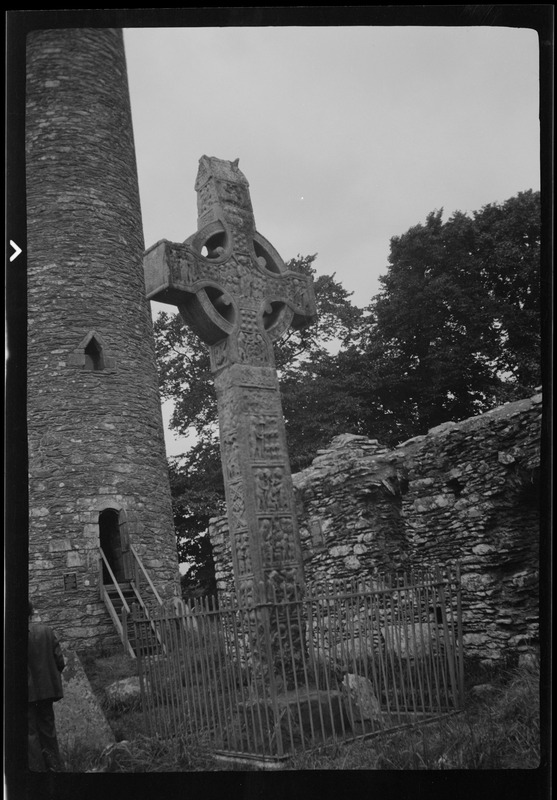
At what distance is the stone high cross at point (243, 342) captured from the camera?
19.7 feet

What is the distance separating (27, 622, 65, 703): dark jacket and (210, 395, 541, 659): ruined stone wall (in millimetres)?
4251

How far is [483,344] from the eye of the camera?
13852 mm

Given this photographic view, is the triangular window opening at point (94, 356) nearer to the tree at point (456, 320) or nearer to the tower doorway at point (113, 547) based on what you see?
the tower doorway at point (113, 547)

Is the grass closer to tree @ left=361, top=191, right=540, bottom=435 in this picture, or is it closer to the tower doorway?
the tower doorway

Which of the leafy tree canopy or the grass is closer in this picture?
the grass

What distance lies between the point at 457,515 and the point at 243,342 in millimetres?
3425

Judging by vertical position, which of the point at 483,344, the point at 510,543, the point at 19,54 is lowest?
the point at 510,543

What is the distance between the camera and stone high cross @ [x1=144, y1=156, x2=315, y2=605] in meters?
5.99

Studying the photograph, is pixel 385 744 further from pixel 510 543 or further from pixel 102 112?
pixel 102 112

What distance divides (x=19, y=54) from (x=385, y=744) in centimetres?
521

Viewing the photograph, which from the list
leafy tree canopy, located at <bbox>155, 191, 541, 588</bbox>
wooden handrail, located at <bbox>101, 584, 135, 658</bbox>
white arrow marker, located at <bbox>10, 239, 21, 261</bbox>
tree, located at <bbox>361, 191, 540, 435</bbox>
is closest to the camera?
white arrow marker, located at <bbox>10, 239, 21, 261</bbox>

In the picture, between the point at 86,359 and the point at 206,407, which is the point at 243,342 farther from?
the point at 206,407

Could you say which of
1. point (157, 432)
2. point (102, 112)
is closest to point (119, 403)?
point (157, 432)

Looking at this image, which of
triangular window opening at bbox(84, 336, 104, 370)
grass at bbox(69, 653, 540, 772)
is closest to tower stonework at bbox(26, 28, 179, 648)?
triangular window opening at bbox(84, 336, 104, 370)
